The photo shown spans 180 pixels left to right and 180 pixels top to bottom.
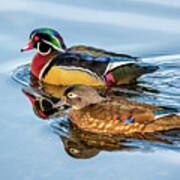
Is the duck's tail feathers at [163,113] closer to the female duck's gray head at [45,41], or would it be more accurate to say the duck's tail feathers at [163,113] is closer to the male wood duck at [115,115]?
the male wood duck at [115,115]

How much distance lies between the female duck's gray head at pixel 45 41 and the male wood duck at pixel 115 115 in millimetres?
2918

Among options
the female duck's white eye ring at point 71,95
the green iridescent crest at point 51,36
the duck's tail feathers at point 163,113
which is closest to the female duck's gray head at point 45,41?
the green iridescent crest at point 51,36

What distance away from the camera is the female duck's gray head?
12719mm

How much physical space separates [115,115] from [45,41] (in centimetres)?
385

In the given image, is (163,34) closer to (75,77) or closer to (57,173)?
(75,77)

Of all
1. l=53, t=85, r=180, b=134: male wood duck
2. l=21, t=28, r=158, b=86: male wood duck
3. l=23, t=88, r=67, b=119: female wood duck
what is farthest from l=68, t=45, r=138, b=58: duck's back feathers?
l=53, t=85, r=180, b=134: male wood duck

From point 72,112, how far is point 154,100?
1578 mm

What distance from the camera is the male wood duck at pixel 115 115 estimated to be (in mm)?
9461

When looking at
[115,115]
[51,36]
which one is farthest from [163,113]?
[51,36]

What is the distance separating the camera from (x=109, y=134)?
31.4ft

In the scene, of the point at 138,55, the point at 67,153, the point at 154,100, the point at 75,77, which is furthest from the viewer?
the point at 138,55

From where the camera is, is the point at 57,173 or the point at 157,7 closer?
the point at 57,173

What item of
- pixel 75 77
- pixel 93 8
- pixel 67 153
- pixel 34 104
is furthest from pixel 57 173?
pixel 93 8

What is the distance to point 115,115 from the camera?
31.3 feet
